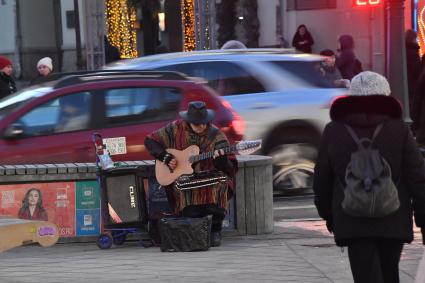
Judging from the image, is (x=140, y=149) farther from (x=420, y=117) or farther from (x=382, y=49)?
(x=382, y=49)

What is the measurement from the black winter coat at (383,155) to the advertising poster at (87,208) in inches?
189

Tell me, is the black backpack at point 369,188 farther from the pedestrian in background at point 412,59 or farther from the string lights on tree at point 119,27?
the string lights on tree at point 119,27

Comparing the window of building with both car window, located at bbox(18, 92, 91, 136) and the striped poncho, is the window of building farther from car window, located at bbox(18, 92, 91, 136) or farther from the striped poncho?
the striped poncho

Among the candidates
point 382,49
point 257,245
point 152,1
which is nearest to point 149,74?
point 257,245

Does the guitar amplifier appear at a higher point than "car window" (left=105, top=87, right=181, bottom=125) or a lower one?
lower

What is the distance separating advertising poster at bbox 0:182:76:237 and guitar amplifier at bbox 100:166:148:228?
53cm

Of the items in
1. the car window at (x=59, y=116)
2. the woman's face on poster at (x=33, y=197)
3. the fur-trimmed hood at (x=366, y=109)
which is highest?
the fur-trimmed hood at (x=366, y=109)

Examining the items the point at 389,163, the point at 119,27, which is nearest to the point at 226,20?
the point at 119,27

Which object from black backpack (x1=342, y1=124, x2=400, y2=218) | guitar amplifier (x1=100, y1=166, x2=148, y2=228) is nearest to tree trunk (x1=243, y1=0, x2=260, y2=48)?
guitar amplifier (x1=100, y1=166, x2=148, y2=228)

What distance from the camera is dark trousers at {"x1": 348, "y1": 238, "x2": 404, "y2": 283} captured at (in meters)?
5.79

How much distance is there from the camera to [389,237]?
5.71 meters

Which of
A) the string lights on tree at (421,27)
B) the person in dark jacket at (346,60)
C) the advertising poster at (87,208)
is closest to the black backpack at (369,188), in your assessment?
the advertising poster at (87,208)

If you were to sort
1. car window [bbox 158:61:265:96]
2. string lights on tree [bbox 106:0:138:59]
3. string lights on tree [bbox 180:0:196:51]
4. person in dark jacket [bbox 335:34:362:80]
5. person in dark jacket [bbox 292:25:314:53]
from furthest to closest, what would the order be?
string lights on tree [bbox 106:0:138:59], string lights on tree [bbox 180:0:196:51], person in dark jacket [bbox 292:25:314:53], person in dark jacket [bbox 335:34:362:80], car window [bbox 158:61:265:96]

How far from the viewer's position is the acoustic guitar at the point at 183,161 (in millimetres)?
9766
